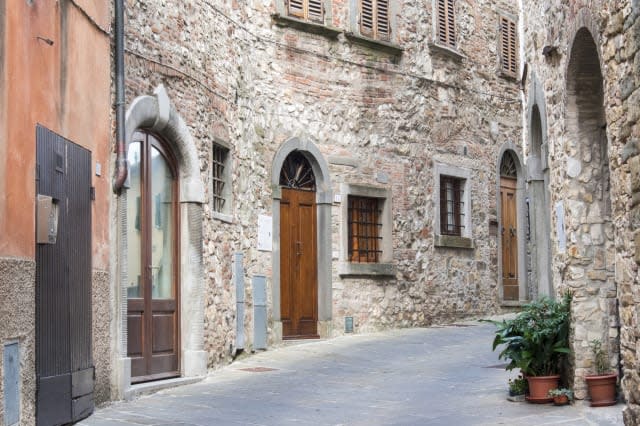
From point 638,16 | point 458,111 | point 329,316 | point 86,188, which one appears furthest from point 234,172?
point 638,16

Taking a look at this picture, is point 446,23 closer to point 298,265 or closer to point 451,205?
point 451,205

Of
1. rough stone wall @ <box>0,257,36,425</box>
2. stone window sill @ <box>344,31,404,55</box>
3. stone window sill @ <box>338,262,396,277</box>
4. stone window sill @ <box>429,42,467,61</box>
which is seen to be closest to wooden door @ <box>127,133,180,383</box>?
rough stone wall @ <box>0,257,36,425</box>

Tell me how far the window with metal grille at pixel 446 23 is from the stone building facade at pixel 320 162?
0.05m

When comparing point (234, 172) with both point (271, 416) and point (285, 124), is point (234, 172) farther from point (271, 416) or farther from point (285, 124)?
point (271, 416)

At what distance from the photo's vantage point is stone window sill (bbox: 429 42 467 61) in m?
16.8

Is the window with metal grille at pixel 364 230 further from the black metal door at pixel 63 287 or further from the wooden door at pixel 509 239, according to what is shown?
the black metal door at pixel 63 287

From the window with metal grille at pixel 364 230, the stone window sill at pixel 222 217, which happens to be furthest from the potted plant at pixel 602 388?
the window with metal grille at pixel 364 230

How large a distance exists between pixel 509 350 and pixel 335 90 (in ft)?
23.9

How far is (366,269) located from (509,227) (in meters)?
4.84

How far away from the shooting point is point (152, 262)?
414 inches

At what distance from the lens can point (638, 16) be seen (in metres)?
5.90

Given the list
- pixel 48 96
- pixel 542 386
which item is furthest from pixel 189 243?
pixel 542 386

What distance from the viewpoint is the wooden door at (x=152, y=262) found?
10102 mm

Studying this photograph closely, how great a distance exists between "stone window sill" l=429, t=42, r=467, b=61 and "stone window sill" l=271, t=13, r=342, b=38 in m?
2.20
